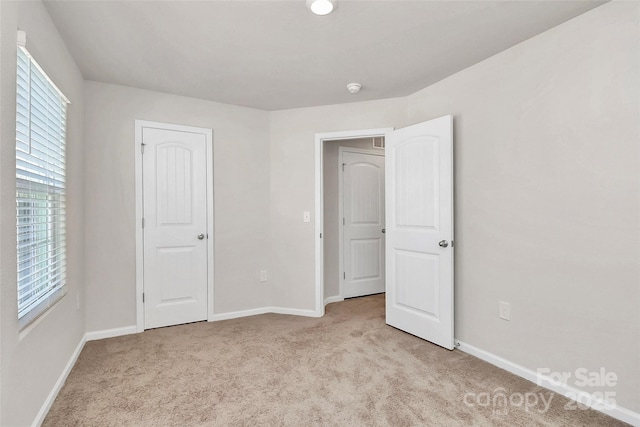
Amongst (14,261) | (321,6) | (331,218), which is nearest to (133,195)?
(14,261)

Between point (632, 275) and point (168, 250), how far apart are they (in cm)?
358

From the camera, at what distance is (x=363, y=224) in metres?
4.72

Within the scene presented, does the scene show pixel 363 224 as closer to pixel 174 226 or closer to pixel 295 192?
pixel 295 192

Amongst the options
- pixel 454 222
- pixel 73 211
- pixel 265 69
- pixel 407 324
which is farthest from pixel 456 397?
pixel 73 211

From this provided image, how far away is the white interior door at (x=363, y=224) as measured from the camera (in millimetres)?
4598

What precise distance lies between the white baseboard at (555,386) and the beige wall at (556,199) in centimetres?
5

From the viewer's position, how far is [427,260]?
3.02 m

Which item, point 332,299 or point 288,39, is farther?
point 332,299

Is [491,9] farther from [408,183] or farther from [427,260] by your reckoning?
[427,260]

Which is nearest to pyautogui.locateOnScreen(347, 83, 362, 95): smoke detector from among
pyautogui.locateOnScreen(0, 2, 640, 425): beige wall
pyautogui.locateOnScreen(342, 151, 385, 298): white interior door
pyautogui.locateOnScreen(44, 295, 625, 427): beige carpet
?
pyautogui.locateOnScreen(0, 2, 640, 425): beige wall

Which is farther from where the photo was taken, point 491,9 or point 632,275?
point 491,9

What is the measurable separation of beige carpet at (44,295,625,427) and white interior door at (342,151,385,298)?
57.5 inches

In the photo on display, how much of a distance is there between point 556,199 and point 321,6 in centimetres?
186

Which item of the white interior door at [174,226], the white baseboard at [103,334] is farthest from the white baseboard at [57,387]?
the white interior door at [174,226]
